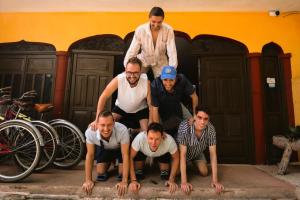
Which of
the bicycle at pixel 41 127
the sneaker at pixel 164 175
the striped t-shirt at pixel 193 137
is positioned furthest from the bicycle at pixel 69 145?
the striped t-shirt at pixel 193 137

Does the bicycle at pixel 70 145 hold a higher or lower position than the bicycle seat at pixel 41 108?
lower

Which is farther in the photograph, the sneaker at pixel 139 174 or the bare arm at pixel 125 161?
the sneaker at pixel 139 174

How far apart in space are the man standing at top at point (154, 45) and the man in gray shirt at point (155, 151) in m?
1.15

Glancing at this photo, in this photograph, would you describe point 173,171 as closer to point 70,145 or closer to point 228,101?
point 70,145

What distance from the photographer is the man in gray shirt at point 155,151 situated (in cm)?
291

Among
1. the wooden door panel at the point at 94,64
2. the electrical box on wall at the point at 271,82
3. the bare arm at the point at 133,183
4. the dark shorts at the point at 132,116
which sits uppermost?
the wooden door panel at the point at 94,64

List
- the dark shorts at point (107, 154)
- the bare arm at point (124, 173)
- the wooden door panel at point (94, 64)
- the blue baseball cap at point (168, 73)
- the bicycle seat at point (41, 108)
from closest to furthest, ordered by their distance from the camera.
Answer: the bare arm at point (124, 173), the blue baseball cap at point (168, 73), the dark shorts at point (107, 154), the bicycle seat at point (41, 108), the wooden door panel at point (94, 64)

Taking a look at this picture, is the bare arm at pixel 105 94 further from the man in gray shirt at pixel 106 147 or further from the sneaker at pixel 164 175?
the sneaker at pixel 164 175

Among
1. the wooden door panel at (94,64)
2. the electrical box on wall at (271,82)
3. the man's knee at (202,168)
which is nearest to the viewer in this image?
the man's knee at (202,168)

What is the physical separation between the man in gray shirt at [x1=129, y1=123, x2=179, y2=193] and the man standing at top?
3.76ft

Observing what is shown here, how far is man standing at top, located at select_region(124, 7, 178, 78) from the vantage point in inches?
141

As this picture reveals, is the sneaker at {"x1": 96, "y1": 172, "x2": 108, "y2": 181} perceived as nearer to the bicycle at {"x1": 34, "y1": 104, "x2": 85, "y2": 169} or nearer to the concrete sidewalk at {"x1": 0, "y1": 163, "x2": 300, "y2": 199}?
the concrete sidewalk at {"x1": 0, "y1": 163, "x2": 300, "y2": 199}

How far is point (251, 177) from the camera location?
12.1 feet

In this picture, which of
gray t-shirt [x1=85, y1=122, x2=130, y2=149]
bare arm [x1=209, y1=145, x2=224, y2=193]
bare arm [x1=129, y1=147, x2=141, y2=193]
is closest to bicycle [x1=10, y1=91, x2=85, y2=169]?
gray t-shirt [x1=85, y1=122, x2=130, y2=149]
